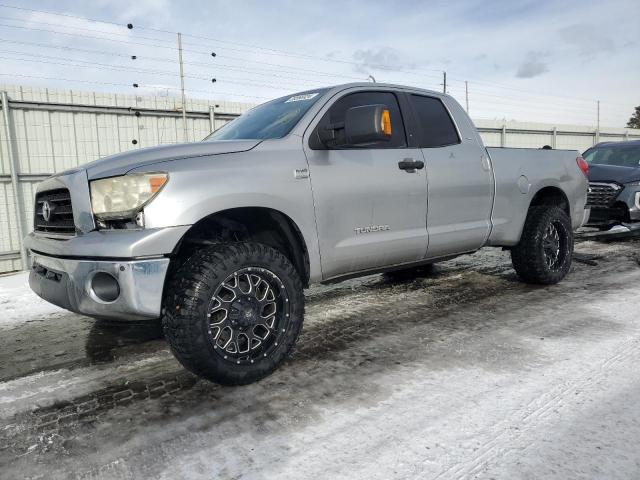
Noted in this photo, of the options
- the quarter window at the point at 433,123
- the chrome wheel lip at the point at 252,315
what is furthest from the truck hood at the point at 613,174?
the chrome wheel lip at the point at 252,315

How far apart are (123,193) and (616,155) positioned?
870cm

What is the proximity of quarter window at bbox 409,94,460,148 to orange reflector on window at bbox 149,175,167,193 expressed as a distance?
2114 millimetres

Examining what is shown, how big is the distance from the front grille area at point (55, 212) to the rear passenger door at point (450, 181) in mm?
2517

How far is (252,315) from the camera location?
9.13 feet

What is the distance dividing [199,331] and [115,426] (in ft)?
1.96

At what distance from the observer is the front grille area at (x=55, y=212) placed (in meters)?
2.81

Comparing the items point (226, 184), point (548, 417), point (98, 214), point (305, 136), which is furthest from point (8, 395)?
point (548, 417)

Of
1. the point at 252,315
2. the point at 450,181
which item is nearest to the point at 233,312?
the point at 252,315

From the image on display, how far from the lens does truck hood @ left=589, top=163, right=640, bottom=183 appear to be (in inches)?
288

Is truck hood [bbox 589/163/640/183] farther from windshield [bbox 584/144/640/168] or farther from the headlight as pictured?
the headlight

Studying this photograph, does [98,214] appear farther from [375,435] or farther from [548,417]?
A: [548,417]

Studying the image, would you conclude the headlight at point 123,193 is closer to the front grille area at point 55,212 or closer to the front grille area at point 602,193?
the front grille area at point 55,212

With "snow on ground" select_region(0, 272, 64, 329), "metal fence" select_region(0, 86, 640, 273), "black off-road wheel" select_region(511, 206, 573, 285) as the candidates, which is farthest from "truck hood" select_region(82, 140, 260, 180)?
"metal fence" select_region(0, 86, 640, 273)

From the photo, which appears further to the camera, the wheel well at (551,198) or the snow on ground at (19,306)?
the wheel well at (551,198)
